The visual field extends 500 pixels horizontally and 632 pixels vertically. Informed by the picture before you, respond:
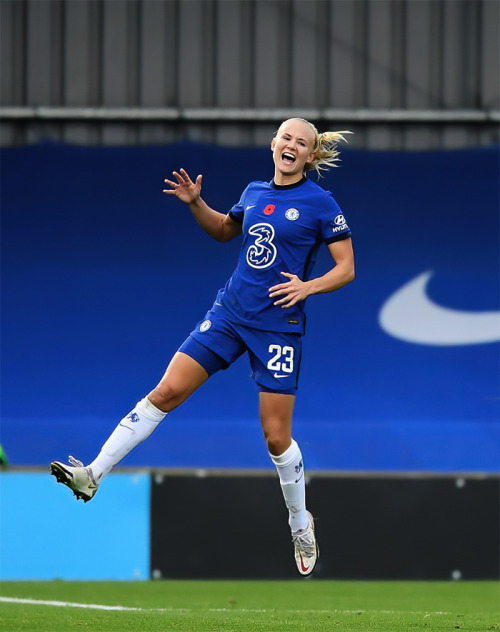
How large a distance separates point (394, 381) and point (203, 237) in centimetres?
230

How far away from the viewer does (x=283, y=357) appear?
5121 millimetres

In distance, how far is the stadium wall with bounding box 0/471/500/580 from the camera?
8055 mm

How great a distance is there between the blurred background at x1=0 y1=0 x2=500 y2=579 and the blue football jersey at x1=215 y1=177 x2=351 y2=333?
17.3 ft

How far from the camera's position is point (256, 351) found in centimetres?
511

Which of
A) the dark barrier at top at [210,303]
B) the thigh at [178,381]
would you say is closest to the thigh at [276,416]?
the thigh at [178,381]

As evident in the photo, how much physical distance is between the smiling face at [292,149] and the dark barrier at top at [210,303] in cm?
513

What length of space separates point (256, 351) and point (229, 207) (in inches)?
253

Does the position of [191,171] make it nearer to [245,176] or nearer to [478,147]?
[245,176]

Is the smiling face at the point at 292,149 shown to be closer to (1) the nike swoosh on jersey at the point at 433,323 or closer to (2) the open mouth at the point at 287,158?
(2) the open mouth at the point at 287,158

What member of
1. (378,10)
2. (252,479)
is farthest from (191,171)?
(252,479)

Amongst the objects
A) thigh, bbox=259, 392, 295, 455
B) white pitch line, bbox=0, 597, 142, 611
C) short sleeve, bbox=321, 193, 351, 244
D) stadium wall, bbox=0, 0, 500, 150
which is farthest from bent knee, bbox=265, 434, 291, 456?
stadium wall, bbox=0, 0, 500, 150

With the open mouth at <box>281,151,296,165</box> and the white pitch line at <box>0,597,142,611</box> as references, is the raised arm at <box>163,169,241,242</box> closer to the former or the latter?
the open mouth at <box>281,151,296,165</box>

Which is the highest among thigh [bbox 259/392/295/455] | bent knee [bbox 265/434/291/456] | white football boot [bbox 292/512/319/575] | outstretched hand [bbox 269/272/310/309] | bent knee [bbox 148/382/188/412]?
outstretched hand [bbox 269/272/310/309]

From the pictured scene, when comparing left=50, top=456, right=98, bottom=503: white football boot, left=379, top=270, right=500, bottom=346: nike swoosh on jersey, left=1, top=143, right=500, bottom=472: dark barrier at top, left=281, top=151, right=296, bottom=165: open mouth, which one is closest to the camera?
left=50, top=456, right=98, bottom=503: white football boot
